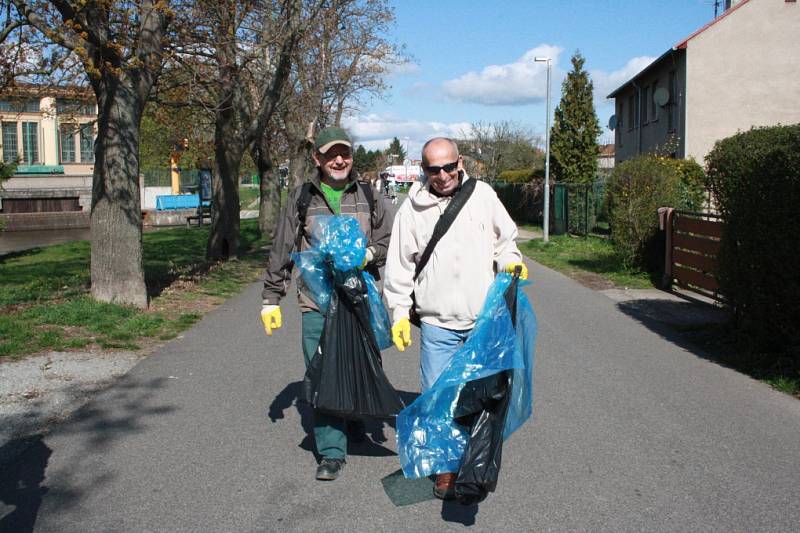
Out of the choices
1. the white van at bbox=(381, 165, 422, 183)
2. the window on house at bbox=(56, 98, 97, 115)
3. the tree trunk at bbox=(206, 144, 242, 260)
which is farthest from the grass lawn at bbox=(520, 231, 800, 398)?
the white van at bbox=(381, 165, 422, 183)

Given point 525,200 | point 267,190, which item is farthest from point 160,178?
point 267,190

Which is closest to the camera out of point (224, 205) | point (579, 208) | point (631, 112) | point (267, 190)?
point (224, 205)

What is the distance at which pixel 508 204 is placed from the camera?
38.6 meters

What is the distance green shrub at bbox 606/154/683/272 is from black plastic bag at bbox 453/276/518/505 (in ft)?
37.8

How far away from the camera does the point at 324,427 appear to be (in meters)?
4.62

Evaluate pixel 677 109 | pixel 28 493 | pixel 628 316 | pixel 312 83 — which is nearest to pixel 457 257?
pixel 28 493

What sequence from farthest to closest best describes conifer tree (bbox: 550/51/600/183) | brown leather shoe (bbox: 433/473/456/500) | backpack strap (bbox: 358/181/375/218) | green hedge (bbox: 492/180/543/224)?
1. conifer tree (bbox: 550/51/600/183)
2. green hedge (bbox: 492/180/543/224)
3. backpack strap (bbox: 358/181/375/218)
4. brown leather shoe (bbox: 433/473/456/500)

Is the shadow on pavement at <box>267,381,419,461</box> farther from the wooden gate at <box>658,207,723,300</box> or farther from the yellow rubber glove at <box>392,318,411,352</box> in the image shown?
the wooden gate at <box>658,207,723,300</box>

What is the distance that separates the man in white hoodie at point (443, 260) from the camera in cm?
416

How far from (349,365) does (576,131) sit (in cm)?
3226

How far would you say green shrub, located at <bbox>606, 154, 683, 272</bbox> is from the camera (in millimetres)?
14781

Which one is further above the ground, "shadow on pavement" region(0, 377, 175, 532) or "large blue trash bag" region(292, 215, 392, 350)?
"large blue trash bag" region(292, 215, 392, 350)

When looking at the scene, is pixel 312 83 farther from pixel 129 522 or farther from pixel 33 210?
pixel 129 522

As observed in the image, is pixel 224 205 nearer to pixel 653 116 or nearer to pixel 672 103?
pixel 672 103
